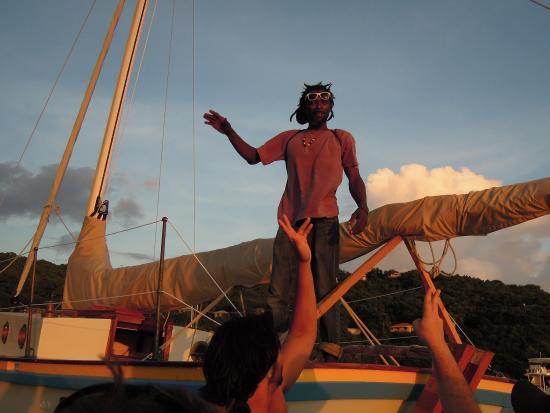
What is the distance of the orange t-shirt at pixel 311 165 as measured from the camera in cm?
372

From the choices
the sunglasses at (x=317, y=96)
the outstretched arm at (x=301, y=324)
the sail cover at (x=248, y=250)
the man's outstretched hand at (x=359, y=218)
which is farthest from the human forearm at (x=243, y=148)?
the outstretched arm at (x=301, y=324)

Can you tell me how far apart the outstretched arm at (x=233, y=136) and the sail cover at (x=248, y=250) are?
1.41 meters

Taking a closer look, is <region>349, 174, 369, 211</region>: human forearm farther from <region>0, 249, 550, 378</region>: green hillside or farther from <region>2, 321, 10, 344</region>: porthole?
<region>0, 249, 550, 378</region>: green hillside

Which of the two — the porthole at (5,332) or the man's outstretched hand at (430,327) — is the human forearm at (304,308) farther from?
the porthole at (5,332)

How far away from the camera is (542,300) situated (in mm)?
43969

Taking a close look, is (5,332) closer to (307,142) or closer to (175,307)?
(175,307)

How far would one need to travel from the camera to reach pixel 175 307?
671cm

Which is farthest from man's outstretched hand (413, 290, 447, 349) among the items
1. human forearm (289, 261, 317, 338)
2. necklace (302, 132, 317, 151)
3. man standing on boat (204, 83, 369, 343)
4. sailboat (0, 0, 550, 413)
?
necklace (302, 132, 317, 151)

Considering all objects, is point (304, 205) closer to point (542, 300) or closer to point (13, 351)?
point (13, 351)

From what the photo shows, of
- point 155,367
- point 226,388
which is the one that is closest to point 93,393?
point 226,388

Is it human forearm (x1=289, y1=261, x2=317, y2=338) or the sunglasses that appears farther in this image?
the sunglasses

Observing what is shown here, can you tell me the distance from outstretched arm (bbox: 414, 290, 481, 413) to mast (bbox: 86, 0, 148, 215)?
6708 mm

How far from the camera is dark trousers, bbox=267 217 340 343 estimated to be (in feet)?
11.8

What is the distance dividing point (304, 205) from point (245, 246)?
2.63m
